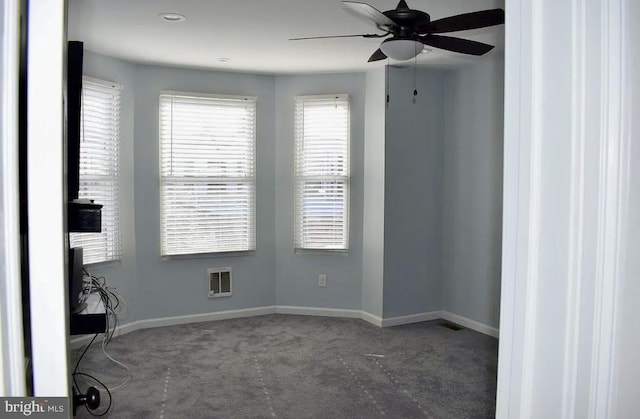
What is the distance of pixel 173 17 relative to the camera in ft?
10.8

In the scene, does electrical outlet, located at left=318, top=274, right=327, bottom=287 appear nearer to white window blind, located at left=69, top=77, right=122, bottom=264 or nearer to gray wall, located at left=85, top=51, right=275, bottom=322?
gray wall, located at left=85, top=51, right=275, bottom=322

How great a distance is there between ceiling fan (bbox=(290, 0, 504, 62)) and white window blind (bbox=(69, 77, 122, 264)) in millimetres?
2663

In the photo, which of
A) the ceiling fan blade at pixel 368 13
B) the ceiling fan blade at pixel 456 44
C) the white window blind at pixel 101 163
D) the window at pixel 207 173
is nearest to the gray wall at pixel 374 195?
the window at pixel 207 173

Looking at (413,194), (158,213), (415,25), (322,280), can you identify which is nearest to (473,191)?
(413,194)

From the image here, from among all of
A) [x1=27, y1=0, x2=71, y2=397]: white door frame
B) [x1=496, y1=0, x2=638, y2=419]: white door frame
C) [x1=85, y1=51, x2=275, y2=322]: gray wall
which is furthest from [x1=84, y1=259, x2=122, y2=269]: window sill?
[x1=496, y1=0, x2=638, y2=419]: white door frame

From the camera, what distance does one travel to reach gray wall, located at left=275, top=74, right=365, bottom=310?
16.8ft

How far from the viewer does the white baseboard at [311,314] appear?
473cm

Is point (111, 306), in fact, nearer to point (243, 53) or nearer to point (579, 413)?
point (243, 53)

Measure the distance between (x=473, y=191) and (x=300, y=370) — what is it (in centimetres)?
242

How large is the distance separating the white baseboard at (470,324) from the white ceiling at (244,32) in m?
2.50

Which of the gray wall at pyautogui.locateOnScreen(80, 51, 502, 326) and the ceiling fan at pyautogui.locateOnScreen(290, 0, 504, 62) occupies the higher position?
the ceiling fan at pyautogui.locateOnScreen(290, 0, 504, 62)

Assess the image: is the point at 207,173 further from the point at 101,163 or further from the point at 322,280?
the point at 322,280

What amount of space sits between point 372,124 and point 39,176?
4.53m

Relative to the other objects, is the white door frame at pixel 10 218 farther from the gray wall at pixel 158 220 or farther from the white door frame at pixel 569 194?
the gray wall at pixel 158 220
